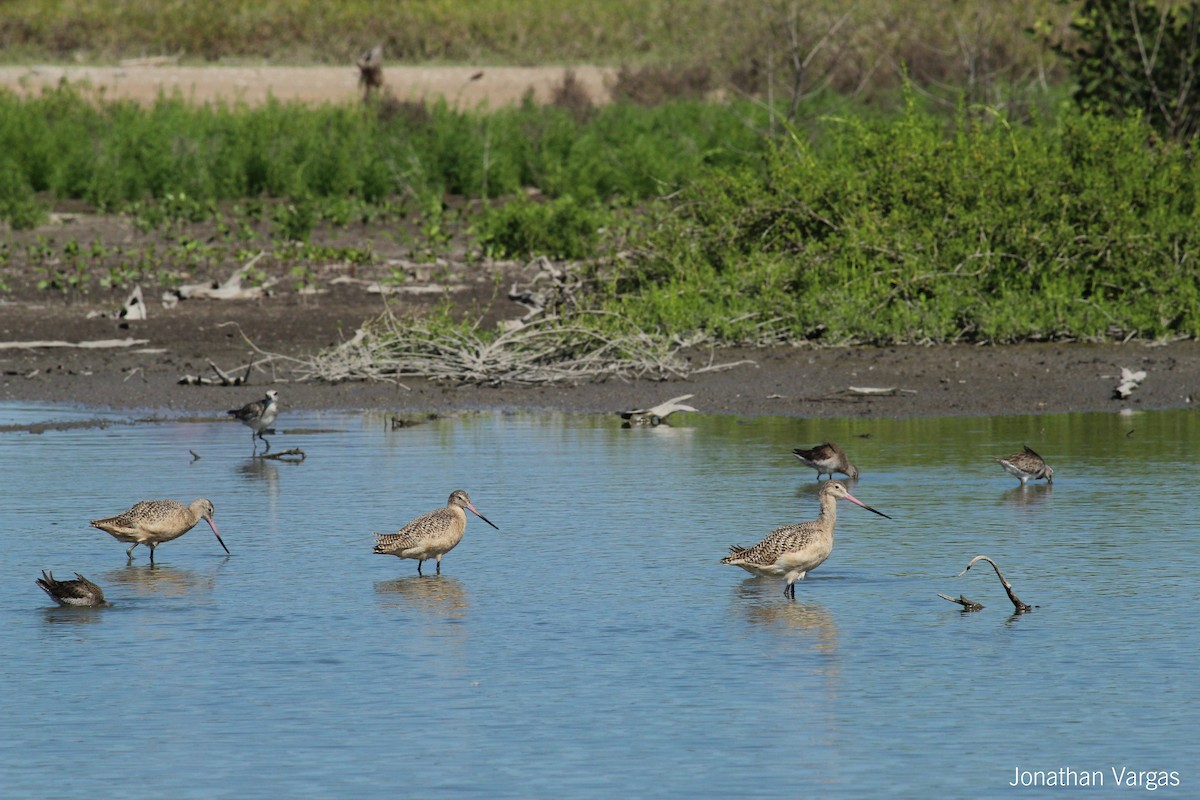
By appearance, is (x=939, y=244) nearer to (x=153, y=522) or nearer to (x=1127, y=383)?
(x=1127, y=383)

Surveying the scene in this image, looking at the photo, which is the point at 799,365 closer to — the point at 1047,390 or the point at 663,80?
the point at 1047,390

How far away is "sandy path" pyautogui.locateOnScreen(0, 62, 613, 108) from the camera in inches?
1681

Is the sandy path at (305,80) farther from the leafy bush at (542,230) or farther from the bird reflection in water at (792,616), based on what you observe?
the bird reflection in water at (792,616)

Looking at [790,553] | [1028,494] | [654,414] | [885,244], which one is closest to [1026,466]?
[1028,494]

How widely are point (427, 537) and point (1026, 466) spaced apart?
4.59m

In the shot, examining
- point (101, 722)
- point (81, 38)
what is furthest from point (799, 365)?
point (81, 38)

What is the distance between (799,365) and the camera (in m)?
19.5

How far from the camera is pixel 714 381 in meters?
18.7

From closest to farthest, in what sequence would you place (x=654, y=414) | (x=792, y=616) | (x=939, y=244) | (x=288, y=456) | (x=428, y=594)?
(x=792, y=616) → (x=428, y=594) → (x=288, y=456) → (x=654, y=414) → (x=939, y=244)

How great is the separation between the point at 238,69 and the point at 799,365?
30.2 m

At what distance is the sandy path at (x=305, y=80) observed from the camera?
42688 mm

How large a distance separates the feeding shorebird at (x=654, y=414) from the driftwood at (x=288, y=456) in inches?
124

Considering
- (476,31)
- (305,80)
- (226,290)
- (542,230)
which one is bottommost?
(226,290)

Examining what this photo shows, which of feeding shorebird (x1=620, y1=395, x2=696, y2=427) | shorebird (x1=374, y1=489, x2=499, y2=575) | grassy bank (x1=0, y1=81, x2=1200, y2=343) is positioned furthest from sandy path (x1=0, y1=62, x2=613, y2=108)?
shorebird (x1=374, y1=489, x2=499, y2=575)
